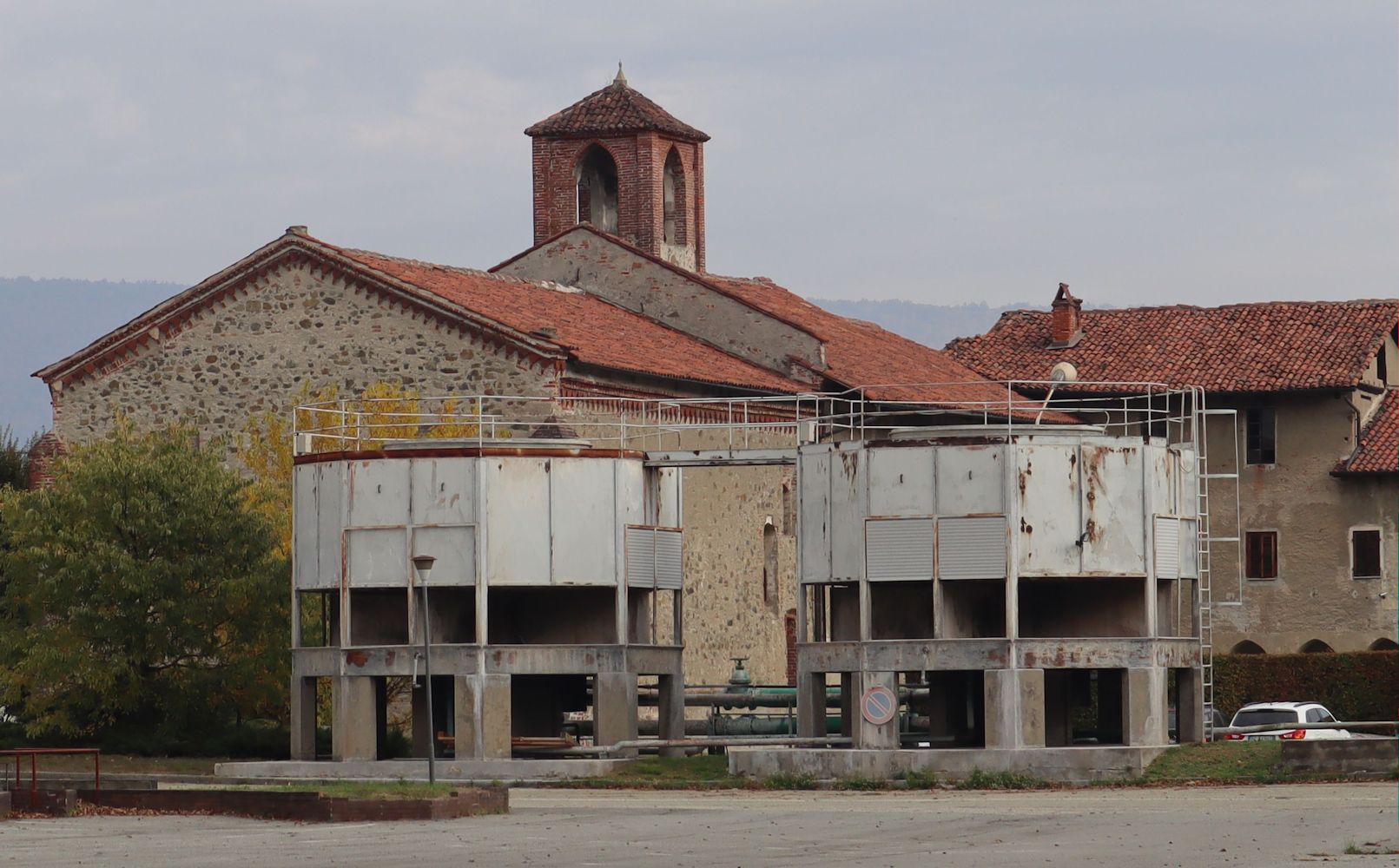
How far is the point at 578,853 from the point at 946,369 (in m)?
44.2

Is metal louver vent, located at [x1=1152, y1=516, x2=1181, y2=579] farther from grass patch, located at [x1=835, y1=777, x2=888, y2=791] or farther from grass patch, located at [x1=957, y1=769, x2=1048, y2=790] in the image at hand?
grass patch, located at [x1=835, y1=777, x2=888, y2=791]

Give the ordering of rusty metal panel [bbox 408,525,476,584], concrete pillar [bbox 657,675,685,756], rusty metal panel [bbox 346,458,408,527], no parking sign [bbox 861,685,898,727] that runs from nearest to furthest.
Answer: no parking sign [bbox 861,685,898,727] → rusty metal panel [bbox 408,525,476,584] → rusty metal panel [bbox 346,458,408,527] → concrete pillar [bbox 657,675,685,756]

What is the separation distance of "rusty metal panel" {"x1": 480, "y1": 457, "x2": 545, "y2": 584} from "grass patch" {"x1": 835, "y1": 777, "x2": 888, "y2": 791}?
22.5 ft

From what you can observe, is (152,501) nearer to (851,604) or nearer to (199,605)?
(199,605)

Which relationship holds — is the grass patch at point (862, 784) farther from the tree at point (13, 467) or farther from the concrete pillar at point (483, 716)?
the tree at point (13, 467)

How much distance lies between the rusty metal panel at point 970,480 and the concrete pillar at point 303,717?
11.2 metres

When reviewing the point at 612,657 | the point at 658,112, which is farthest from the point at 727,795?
the point at 658,112

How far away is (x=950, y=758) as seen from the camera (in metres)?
35.7

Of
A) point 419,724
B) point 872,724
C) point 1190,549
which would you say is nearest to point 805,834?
point 872,724

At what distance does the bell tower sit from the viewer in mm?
63719

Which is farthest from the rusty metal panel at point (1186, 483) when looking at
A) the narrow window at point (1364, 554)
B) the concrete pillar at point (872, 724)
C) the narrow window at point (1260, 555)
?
the narrow window at point (1260, 555)

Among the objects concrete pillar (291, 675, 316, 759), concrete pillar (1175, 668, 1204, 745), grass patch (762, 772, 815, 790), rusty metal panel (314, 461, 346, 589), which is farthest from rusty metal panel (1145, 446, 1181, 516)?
concrete pillar (291, 675, 316, 759)

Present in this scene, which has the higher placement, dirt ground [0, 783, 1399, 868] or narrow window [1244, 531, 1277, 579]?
narrow window [1244, 531, 1277, 579]

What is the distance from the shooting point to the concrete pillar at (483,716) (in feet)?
127
